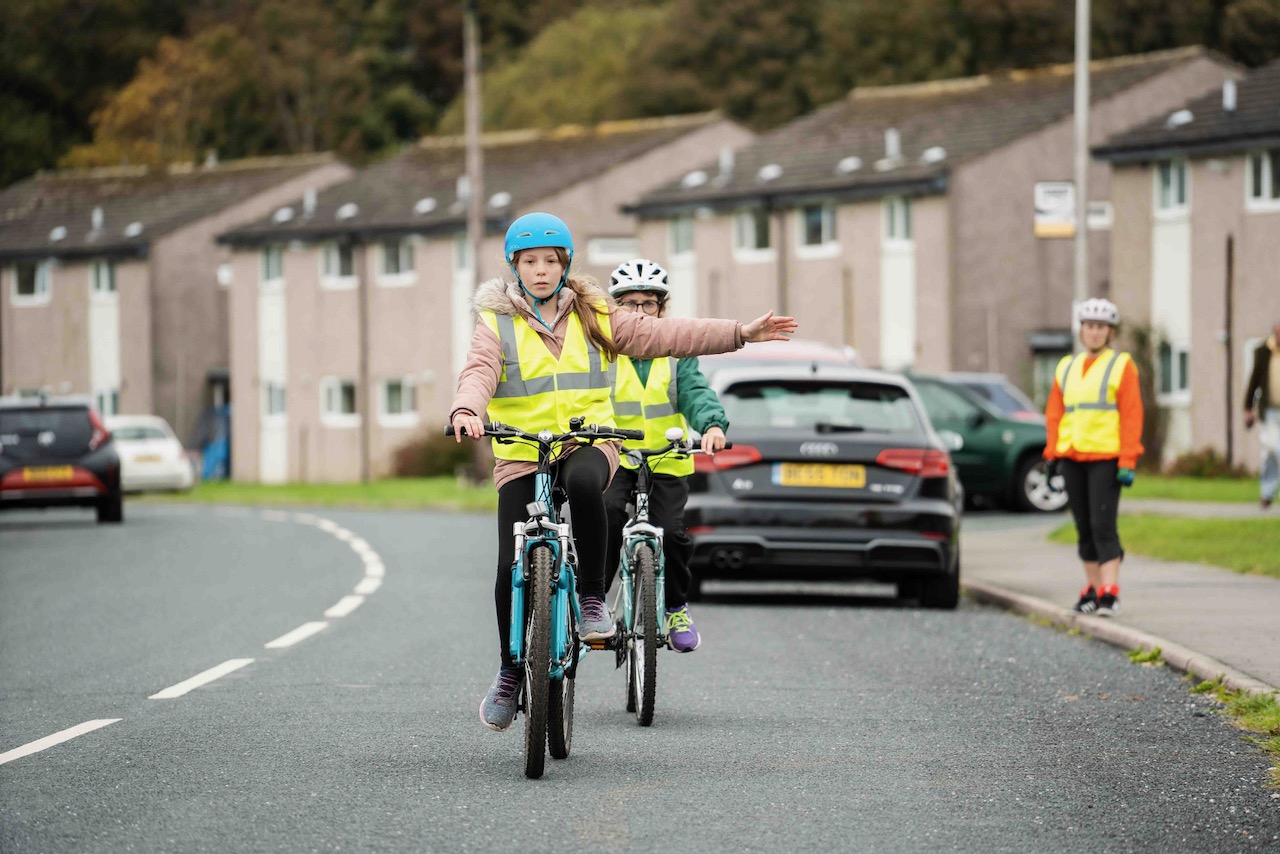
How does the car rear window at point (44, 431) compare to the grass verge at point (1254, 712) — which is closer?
the grass verge at point (1254, 712)

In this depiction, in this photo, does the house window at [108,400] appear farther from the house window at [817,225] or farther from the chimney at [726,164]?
the house window at [817,225]

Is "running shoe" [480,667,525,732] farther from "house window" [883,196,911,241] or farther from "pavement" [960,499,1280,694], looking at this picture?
"house window" [883,196,911,241]

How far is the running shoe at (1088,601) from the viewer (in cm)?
1319

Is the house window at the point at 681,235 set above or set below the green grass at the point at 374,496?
above

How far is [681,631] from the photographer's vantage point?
9203 millimetres

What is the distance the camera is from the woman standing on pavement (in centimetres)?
1313

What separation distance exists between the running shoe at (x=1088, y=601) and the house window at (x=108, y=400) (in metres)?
59.8

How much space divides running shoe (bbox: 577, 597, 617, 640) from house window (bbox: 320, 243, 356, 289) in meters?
54.6

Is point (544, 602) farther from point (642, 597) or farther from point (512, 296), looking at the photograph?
point (642, 597)

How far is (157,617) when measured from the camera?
14141 millimetres

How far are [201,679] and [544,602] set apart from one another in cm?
354

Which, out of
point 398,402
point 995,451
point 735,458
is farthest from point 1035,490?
point 398,402

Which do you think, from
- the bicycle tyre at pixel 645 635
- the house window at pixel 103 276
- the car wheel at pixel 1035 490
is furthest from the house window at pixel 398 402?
the bicycle tyre at pixel 645 635

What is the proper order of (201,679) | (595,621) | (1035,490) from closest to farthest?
1. (595,621)
2. (201,679)
3. (1035,490)
